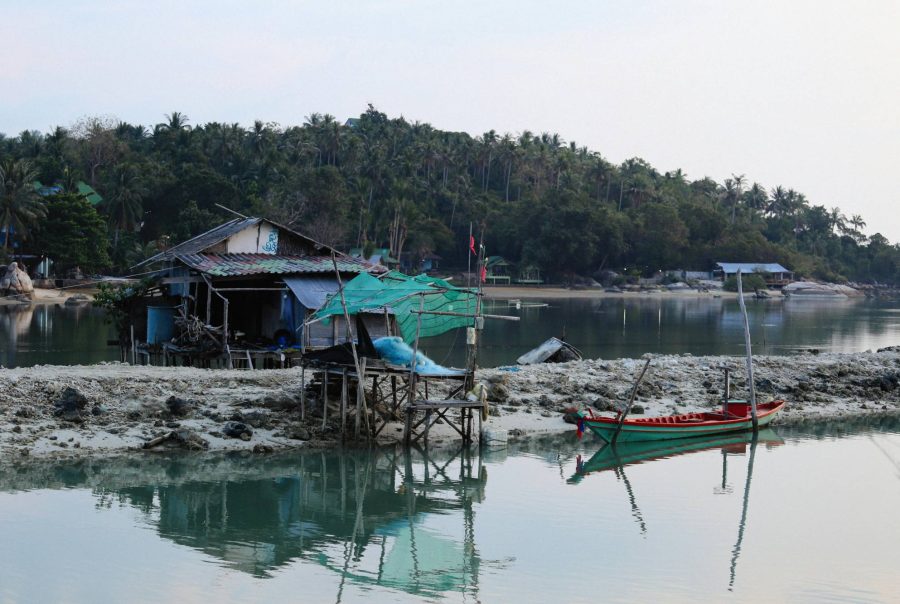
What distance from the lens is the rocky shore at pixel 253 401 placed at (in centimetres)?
2047

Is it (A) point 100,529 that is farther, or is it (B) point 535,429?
(B) point 535,429

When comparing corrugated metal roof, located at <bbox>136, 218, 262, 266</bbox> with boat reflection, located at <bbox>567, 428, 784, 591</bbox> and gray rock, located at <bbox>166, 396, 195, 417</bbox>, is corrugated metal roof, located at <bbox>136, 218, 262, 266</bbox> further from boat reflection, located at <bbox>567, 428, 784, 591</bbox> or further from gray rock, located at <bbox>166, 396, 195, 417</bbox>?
boat reflection, located at <bbox>567, 428, 784, 591</bbox>

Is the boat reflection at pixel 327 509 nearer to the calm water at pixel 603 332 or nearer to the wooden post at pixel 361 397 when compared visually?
the wooden post at pixel 361 397

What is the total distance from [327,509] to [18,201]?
174ft

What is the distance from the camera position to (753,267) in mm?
108875

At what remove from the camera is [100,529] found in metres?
16.1

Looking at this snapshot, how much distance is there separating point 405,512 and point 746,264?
97.3 m

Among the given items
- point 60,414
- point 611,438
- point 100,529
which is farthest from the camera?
point 611,438

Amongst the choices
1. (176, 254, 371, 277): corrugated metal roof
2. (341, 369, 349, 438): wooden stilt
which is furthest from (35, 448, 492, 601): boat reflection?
(176, 254, 371, 277): corrugated metal roof

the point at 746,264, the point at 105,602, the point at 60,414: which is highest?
the point at 746,264

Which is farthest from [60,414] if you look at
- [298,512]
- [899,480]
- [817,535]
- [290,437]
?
[899,480]

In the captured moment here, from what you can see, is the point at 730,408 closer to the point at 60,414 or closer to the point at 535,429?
the point at 535,429

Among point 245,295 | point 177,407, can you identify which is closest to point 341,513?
point 177,407

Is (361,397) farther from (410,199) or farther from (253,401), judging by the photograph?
(410,199)
